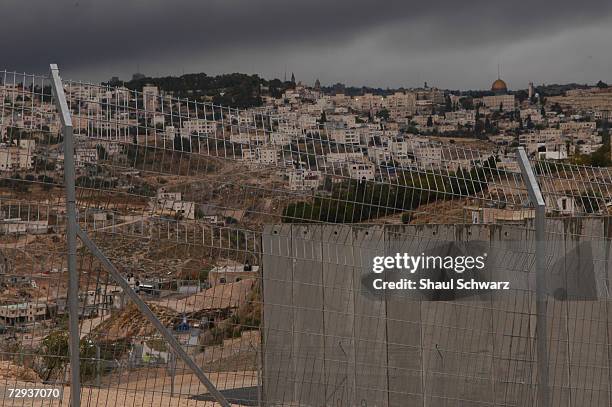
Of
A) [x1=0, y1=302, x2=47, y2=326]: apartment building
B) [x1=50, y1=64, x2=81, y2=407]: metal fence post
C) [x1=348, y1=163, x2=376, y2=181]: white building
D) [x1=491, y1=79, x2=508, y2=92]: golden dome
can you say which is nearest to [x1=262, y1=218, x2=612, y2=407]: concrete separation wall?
[x1=348, y1=163, x2=376, y2=181]: white building

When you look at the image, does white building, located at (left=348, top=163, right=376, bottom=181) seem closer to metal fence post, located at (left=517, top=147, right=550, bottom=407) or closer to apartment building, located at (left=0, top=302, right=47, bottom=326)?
metal fence post, located at (left=517, top=147, right=550, bottom=407)

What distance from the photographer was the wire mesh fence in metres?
8.73

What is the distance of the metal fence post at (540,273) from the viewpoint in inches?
391

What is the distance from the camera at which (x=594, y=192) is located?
34.7 ft

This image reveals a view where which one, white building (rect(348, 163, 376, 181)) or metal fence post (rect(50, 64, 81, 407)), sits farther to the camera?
white building (rect(348, 163, 376, 181))

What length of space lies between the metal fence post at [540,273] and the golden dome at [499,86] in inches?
3712

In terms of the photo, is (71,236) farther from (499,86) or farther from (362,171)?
(499,86)

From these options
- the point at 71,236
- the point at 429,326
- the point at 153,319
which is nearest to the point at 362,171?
the point at 429,326

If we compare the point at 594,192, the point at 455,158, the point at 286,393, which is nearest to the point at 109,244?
the point at 286,393

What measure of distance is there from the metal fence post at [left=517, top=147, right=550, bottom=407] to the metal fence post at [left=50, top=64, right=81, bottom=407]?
3.98m

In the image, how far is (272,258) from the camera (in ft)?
31.2

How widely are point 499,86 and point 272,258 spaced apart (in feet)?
327

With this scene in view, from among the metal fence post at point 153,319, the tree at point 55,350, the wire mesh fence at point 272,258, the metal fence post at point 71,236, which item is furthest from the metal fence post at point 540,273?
the tree at point 55,350

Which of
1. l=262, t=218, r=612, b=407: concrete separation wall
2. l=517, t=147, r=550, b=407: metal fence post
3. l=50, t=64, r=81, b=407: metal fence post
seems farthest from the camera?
l=517, t=147, r=550, b=407: metal fence post
